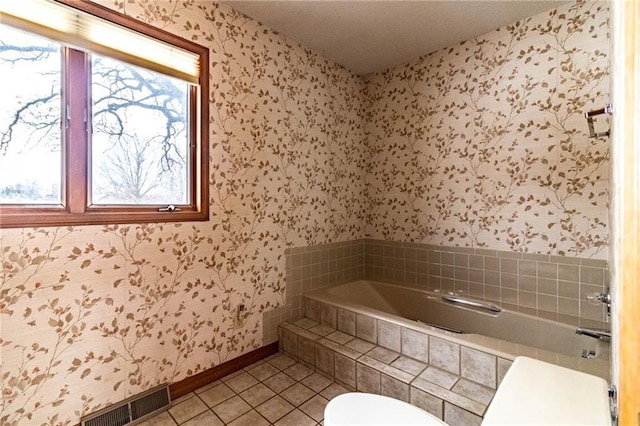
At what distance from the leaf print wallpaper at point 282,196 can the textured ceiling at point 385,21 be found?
0.10 metres

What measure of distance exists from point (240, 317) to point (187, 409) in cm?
58

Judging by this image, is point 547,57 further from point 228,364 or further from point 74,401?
point 74,401

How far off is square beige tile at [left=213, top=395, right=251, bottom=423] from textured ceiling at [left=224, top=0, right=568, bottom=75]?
254 centimetres

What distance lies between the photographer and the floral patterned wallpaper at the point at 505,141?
6.00 feet

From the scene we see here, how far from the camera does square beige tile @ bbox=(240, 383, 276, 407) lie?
170 centimetres

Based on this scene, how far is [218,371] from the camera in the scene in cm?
192

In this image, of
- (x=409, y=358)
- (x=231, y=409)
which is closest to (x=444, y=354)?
(x=409, y=358)

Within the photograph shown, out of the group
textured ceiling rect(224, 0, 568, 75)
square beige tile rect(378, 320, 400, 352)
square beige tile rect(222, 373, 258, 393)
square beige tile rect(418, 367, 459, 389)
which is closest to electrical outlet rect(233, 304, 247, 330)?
square beige tile rect(222, 373, 258, 393)

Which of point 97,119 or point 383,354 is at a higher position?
point 97,119

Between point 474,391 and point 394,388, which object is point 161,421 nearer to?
point 394,388

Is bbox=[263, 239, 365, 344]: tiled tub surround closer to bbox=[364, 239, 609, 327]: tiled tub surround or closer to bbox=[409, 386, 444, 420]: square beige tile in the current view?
bbox=[364, 239, 609, 327]: tiled tub surround

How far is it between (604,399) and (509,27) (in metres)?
2.39

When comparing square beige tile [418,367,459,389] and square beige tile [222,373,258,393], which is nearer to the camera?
square beige tile [418,367,459,389]

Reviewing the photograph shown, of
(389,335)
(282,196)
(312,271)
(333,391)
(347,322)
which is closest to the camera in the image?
(333,391)
